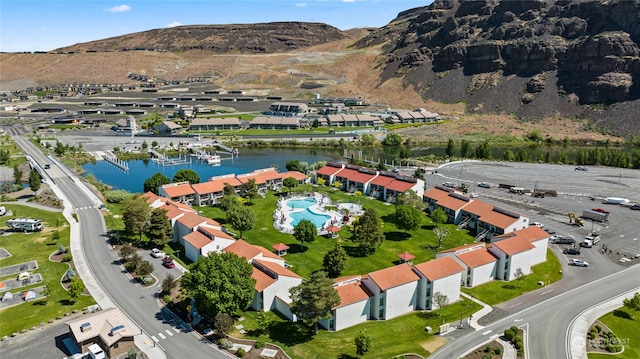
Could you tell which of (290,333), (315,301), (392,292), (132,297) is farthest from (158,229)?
(392,292)

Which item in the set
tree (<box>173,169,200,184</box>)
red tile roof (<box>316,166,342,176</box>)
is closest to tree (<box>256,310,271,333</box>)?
tree (<box>173,169,200,184</box>)

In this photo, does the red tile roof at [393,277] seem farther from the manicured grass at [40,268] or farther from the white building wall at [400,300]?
the manicured grass at [40,268]

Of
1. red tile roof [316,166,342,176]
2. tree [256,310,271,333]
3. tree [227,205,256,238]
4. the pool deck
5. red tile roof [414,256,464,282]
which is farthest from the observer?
red tile roof [316,166,342,176]

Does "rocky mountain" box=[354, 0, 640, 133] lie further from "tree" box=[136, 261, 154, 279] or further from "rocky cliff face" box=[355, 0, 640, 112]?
"tree" box=[136, 261, 154, 279]

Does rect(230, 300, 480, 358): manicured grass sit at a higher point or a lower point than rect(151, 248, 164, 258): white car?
lower

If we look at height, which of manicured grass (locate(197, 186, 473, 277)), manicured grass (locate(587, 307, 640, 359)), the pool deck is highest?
the pool deck

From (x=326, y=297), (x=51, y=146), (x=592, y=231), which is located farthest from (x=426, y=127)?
(x=326, y=297)

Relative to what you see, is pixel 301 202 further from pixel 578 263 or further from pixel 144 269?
pixel 578 263
